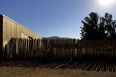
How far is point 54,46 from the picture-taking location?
9320 millimetres

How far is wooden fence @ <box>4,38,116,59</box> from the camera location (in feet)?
28.7

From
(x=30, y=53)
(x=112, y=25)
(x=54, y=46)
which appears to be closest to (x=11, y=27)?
(x=30, y=53)

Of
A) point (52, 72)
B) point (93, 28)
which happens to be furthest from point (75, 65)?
point (93, 28)

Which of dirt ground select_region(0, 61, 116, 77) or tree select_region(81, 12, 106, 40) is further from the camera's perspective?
tree select_region(81, 12, 106, 40)

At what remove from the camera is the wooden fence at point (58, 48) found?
344 inches

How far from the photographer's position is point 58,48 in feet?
30.0

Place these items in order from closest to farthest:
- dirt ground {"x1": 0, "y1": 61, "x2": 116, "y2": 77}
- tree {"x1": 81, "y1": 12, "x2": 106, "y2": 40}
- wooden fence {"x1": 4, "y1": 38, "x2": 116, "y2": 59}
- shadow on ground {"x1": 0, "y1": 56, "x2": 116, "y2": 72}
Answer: dirt ground {"x1": 0, "y1": 61, "x2": 116, "y2": 77}
shadow on ground {"x1": 0, "y1": 56, "x2": 116, "y2": 72}
wooden fence {"x1": 4, "y1": 38, "x2": 116, "y2": 59}
tree {"x1": 81, "y1": 12, "x2": 106, "y2": 40}

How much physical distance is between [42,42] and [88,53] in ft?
13.5

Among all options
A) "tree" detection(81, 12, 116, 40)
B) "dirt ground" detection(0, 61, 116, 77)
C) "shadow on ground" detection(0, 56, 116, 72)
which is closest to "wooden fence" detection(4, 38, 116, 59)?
"shadow on ground" detection(0, 56, 116, 72)

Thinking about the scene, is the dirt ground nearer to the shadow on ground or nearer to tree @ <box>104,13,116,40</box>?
the shadow on ground

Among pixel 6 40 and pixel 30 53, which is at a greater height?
pixel 6 40

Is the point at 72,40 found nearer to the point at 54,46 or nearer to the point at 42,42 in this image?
the point at 54,46

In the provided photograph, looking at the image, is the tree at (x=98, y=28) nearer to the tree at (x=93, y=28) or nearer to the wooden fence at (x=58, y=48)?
the tree at (x=93, y=28)

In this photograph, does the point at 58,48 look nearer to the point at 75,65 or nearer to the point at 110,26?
the point at 75,65
